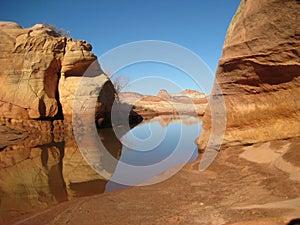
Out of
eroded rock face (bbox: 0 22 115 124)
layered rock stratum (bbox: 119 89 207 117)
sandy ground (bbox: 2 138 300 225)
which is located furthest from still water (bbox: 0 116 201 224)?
layered rock stratum (bbox: 119 89 207 117)

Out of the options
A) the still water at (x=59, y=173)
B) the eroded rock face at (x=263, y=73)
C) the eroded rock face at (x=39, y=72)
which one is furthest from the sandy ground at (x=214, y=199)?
the eroded rock face at (x=39, y=72)

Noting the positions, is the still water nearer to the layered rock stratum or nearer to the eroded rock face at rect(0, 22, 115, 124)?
the eroded rock face at rect(0, 22, 115, 124)

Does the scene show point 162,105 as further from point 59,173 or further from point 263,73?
point 263,73

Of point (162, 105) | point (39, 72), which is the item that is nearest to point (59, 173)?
point (39, 72)

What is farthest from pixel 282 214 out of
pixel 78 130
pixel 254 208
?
pixel 78 130

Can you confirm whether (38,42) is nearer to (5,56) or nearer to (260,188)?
(5,56)

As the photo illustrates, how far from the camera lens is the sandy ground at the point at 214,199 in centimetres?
307

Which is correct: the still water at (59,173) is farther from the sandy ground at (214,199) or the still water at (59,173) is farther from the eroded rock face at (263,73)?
the eroded rock face at (263,73)

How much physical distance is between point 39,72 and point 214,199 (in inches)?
571

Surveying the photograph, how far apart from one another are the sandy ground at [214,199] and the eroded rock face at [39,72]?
1191cm

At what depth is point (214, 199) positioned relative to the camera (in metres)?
3.93

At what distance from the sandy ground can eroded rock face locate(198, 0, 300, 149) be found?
2.35 ft

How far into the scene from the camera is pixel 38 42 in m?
15.2

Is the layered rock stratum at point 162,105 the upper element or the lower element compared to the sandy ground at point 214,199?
upper
